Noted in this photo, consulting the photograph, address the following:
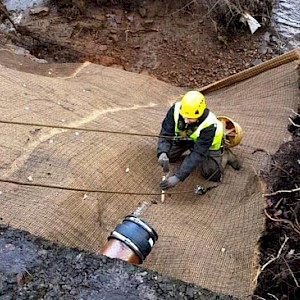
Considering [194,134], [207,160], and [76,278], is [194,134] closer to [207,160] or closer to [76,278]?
[207,160]

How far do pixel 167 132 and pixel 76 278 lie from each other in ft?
9.88

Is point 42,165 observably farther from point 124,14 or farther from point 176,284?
point 124,14

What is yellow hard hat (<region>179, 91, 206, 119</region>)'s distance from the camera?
527 cm

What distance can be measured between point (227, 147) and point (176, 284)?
3249mm

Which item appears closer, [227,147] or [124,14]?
[227,147]

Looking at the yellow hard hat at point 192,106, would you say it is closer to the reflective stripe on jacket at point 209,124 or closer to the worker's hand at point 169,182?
the reflective stripe on jacket at point 209,124

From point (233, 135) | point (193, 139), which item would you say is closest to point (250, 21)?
point (233, 135)

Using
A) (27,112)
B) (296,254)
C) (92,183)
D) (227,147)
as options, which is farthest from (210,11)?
(296,254)

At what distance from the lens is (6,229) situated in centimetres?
295

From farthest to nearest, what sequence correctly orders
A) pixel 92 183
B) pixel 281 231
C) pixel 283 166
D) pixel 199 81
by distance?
pixel 199 81
pixel 283 166
pixel 92 183
pixel 281 231

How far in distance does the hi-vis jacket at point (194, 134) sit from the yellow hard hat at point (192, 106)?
8 cm

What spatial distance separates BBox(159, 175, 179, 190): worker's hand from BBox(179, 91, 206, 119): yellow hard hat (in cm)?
60

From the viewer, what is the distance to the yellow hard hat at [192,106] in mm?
5273

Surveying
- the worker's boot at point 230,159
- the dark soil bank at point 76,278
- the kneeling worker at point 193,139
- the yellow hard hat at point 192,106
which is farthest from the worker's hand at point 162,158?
the dark soil bank at point 76,278
